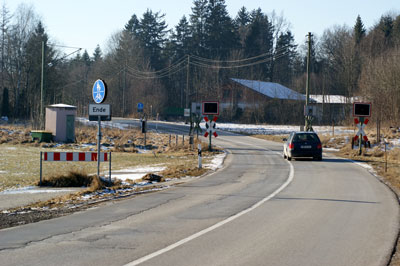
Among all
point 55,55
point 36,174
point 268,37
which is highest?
point 268,37

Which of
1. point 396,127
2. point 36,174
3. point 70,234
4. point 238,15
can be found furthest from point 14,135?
point 238,15

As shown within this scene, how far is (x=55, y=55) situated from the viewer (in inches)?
3103

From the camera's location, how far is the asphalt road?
278 inches

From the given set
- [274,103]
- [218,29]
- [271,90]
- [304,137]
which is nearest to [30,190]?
[304,137]

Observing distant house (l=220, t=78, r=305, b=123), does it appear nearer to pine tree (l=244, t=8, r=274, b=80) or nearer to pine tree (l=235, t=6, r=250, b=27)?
pine tree (l=244, t=8, r=274, b=80)

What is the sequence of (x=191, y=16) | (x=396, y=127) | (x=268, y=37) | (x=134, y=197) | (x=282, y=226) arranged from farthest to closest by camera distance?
(x=268, y=37) → (x=191, y=16) → (x=396, y=127) → (x=134, y=197) → (x=282, y=226)

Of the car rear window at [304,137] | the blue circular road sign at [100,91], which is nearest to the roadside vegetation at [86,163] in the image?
the blue circular road sign at [100,91]

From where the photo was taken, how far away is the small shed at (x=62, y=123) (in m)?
40.2

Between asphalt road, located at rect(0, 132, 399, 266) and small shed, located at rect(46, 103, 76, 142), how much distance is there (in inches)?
1079

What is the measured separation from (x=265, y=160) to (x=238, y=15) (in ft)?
284

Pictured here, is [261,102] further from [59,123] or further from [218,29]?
[59,123]

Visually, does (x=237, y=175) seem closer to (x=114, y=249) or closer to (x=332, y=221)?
(x=332, y=221)

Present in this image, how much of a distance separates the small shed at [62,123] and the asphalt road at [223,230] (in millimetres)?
27399

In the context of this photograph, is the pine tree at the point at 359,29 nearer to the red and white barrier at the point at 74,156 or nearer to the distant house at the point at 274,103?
the distant house at the point at 274,103
